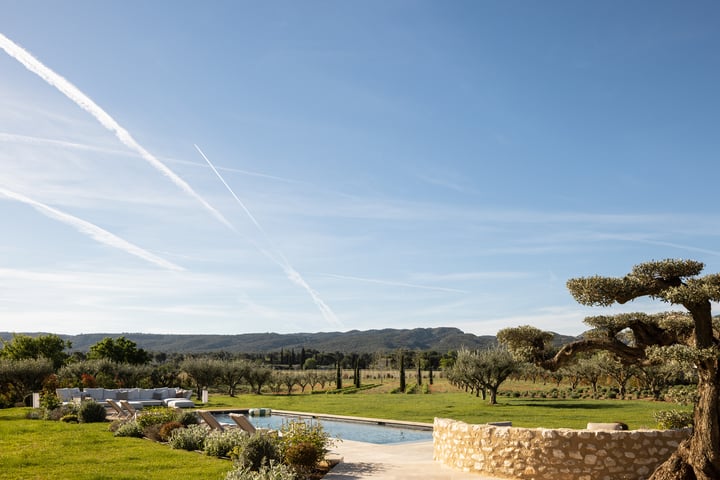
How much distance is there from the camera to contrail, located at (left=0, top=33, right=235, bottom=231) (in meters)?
16.1

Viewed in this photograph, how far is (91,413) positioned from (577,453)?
51.4 feet

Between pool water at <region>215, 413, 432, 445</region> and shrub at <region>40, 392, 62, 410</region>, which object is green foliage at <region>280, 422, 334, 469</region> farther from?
shrub at <region>40, 392, 62, 410</region>

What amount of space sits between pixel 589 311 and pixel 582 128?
8895 mm

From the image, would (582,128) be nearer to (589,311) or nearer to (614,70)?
(614,70)

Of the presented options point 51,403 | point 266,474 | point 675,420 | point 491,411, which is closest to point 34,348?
point 51,403

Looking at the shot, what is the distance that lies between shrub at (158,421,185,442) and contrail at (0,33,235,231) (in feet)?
32.6

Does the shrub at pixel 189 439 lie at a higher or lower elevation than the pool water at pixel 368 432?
higher

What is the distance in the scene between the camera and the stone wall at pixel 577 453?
9312 mm

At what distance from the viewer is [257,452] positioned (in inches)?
394

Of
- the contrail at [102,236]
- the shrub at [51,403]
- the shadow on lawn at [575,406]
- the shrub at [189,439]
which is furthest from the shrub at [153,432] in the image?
the shadow on lawn at [575,406]

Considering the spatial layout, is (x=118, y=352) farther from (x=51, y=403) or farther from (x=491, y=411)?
(x=491, y=411)

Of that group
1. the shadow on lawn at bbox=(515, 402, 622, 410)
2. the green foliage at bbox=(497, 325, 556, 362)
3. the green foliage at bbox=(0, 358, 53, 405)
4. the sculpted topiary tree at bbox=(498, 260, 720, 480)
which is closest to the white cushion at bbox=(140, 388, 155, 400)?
the green foliage at bbox=(0, 358, 53, 405)

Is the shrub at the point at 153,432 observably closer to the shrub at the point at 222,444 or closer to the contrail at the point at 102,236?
the shrub at the point at 222,444

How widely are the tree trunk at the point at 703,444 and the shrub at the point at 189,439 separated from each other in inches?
351
